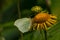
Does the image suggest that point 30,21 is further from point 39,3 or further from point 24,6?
point 24,6

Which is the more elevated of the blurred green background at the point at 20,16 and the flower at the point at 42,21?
the flower at the point at 42,21

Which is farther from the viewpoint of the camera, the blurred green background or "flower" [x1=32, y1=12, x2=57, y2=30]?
the blurred green background

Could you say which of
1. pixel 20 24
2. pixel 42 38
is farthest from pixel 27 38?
pixel 20 24

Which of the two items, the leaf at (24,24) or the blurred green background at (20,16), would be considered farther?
the blurred green background at (20,16)

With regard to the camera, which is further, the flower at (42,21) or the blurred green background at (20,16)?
the blurred green background at (20,16)

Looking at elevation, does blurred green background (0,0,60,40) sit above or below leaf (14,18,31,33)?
below
